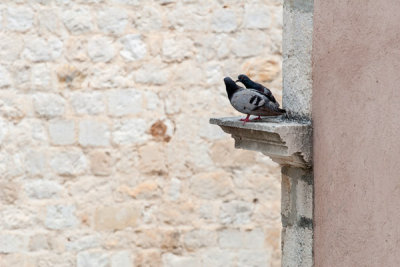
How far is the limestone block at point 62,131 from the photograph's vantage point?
5.95 meters

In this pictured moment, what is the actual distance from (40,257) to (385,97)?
3863mm

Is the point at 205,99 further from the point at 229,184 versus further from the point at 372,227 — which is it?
the point at 372,227

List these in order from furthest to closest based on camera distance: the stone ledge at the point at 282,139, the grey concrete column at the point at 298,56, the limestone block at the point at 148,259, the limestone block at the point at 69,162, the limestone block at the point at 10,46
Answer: the limestone block at the point at 148,259 < the limestone block at the point at 69,162 < the limestone block at the point at 10,46 < the grey concrete column at the point at 298,56 < the stone ledge at the point at 282,139

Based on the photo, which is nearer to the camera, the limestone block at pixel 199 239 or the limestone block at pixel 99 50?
the limestone block at pixel 99 50

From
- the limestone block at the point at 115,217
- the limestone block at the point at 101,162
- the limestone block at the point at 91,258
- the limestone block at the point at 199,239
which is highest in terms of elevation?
the limestone block at the point at 101,162

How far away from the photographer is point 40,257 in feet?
19.7

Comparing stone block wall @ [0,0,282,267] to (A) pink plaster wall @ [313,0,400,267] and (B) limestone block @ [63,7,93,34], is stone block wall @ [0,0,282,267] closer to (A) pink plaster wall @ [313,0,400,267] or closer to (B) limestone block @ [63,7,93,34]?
(B) limestone block @ [63,7,93,34]

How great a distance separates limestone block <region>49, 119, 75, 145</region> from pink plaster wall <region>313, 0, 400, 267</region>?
3.13 m

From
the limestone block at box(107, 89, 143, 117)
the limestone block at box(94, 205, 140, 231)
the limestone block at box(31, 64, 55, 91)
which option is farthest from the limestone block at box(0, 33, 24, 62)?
the limestone block at box(94, 205, 140, 231)

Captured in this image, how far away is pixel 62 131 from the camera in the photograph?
596 cm

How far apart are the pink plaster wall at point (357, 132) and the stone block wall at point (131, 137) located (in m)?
2.90

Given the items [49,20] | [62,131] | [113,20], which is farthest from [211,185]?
[49,20]

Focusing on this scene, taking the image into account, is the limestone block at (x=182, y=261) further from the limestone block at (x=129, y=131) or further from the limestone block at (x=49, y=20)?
the limestone block at (x=49, y=20)

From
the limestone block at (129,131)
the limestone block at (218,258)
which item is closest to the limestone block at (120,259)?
the limestone block at (218,258)
